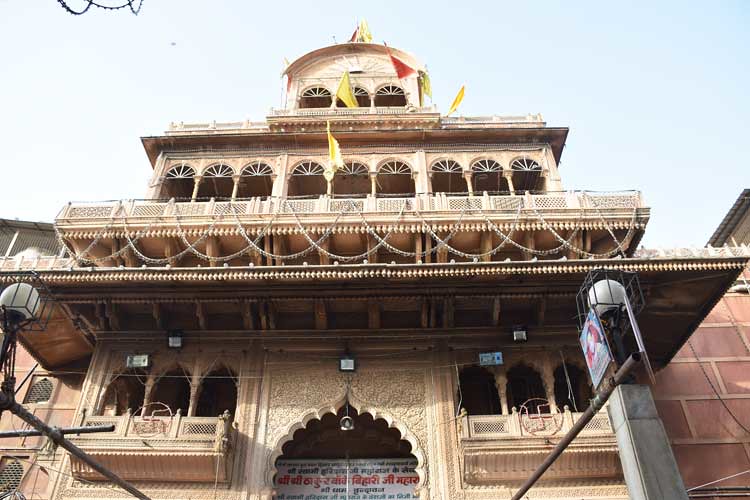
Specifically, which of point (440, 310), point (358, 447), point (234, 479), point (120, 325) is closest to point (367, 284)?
point (440, 310)

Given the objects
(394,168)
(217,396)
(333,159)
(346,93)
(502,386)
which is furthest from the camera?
(346,93)

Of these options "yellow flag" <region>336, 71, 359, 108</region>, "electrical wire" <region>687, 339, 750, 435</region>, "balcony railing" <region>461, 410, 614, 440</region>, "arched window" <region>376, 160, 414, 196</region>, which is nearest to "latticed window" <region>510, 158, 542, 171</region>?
"arched window" <region>376, 160, 414, 196</region>

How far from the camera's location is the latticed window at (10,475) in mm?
10641

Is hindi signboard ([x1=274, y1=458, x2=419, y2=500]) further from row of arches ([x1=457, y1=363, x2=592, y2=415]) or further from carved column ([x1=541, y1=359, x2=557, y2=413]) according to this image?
carved column ([x1=541, y1=359, x2=557, y2=413])

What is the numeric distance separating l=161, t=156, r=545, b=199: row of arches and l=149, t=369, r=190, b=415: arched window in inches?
182

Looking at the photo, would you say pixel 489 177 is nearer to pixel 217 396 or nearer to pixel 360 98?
pixel 360 98

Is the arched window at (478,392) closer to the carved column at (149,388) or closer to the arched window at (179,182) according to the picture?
the carved column at (149,388)

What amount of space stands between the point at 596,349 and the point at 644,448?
0.86 meters

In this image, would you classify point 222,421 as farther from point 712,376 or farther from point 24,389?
point 712,376

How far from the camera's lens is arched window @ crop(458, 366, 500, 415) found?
11.5 m

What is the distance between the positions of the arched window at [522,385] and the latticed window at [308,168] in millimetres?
6546

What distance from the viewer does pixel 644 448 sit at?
4.82 m

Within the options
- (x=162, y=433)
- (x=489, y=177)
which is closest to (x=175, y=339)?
(x=162, y=433)

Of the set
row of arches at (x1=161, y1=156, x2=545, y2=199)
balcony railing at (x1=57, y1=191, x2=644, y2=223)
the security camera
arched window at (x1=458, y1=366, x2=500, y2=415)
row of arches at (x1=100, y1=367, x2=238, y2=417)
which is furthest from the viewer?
row of arches at (x1=161, y1=156, x2=545, y2=199)
